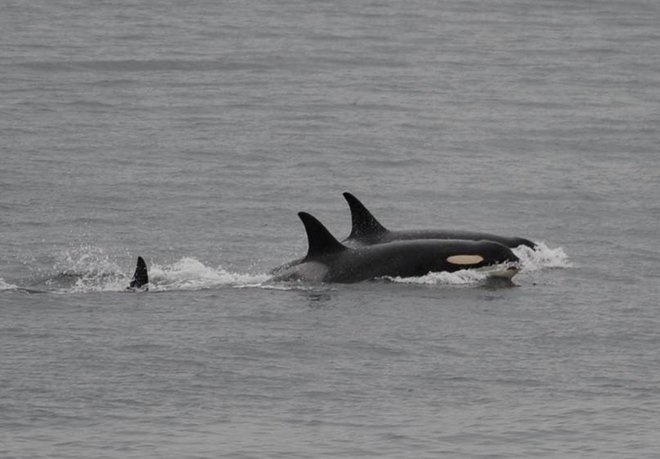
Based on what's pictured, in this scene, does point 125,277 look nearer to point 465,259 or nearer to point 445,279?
→ point 445,279

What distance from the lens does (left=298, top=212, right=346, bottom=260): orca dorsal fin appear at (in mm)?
22203

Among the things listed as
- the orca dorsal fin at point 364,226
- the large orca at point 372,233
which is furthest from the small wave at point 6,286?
the orca dorsal fin at point 364,226

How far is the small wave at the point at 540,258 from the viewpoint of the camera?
24219 mm

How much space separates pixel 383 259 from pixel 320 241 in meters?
0.87

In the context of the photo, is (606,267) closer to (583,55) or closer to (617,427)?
(617,427)

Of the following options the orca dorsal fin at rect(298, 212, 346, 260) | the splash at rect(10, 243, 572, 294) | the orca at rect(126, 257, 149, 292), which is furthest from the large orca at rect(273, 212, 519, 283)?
the orca at rect(126, 257, 149, 292)

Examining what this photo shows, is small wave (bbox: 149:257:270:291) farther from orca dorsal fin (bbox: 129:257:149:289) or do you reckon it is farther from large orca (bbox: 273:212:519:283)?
large orca (bbox: 273:212:519:283)

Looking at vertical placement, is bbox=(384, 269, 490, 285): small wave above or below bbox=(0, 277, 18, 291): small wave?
above

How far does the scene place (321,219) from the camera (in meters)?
28.6

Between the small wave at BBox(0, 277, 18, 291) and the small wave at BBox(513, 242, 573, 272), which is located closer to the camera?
the small wave at BBox(0, 277, 18, 291)

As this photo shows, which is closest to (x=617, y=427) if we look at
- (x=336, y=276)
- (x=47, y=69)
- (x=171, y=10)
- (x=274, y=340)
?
(x=274, y=340)

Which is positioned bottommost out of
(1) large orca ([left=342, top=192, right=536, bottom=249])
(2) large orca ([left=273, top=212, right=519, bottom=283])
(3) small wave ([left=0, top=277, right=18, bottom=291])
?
(3) small wave ([left=0, top=277, right=18, bottom=291])

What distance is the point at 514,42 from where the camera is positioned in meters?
53.7

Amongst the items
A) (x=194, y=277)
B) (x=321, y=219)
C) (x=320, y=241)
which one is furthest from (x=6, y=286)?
(x=321, y=219)
